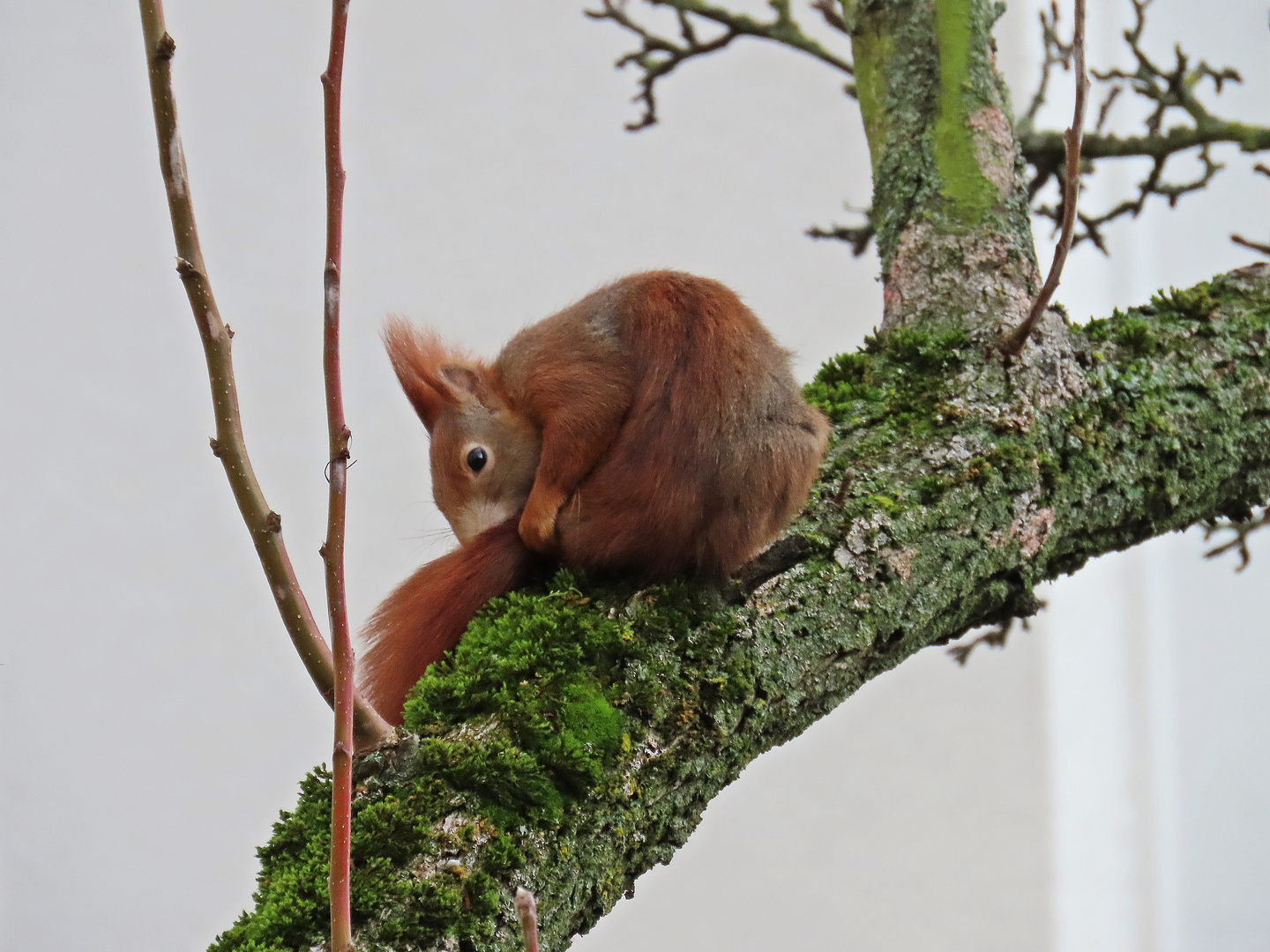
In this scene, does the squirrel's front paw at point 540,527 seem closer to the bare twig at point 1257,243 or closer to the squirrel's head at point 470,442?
the squirrel's head at point 470,442

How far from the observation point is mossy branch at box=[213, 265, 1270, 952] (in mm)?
771

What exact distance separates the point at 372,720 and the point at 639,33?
1.82 meters

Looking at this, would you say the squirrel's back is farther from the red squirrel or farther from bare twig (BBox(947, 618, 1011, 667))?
bare twig (BBox(947, 618, 1011, 667))

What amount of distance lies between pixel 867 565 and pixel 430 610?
45cm

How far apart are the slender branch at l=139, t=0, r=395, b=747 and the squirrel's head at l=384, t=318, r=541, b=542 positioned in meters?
0.73

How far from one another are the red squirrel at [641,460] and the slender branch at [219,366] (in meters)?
0.51

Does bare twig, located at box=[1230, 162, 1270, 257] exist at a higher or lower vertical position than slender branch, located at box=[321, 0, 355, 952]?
higher

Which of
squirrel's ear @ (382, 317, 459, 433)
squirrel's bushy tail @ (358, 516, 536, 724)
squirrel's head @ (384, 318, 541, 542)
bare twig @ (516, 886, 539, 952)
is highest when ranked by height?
squirrel's ear @ (382, 317, 459, 433)

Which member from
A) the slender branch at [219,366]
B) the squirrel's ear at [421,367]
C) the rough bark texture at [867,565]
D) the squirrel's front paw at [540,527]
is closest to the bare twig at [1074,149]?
the rough bark texture at [867,565]

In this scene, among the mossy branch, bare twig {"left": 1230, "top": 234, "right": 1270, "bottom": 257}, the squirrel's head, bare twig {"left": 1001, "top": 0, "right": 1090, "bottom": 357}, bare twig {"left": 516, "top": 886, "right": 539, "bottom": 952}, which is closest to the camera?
bare twig {"left": 516, "top": 886, "right": 539, "bottom": 952}

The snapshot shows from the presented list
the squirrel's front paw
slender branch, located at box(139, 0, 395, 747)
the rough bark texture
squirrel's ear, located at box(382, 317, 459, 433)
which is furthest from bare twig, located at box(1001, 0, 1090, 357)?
slender branch, located at box(139, 0, 395, 747)

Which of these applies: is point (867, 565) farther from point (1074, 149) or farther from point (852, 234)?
point (852, 234)

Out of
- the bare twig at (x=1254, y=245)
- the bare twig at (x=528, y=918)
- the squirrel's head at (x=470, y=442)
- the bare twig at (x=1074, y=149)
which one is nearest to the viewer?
the bare twig at (x=528, y=918)

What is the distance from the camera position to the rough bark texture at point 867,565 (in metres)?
0.79
